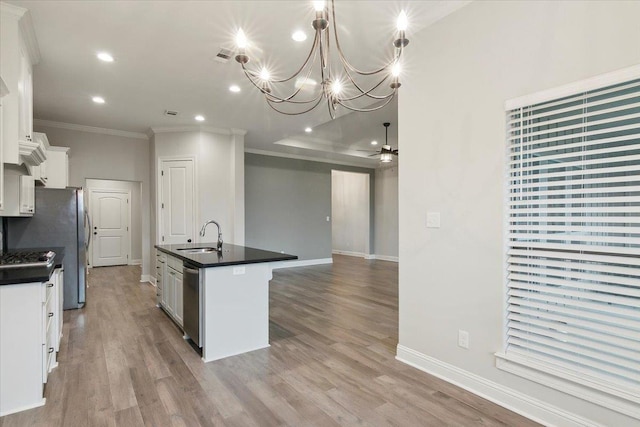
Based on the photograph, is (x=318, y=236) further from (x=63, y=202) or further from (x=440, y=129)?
(x=440, y=129)

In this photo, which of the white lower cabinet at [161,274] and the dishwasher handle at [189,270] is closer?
the dishwasher handle at [189,270]

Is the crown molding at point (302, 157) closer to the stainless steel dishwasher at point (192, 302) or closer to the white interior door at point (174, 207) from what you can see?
the white interior door at point (174, 207)

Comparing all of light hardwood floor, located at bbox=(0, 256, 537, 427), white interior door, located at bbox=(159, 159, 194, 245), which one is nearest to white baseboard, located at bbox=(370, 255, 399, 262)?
light hardwood floor, located at bbox=(0, 256, 537, 427)

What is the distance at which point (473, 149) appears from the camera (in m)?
2.35

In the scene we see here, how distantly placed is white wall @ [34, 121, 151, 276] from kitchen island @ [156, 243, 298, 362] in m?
3.76

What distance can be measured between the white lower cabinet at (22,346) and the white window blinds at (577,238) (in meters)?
3.10

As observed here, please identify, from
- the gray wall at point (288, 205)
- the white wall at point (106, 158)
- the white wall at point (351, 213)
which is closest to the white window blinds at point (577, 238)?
the gray wall at point (288, 205)

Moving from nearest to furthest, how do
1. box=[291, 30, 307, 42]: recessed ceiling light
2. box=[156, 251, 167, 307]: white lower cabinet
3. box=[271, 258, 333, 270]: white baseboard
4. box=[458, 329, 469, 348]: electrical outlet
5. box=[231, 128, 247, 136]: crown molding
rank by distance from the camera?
box=[458, 329, 469, 348]: electrical outlet, box=[291, 30, 307, 42]: recessed ceiling light, box=[156, 251, 167, 307]: white lower cabinet, box=[231, 128, 247, 136]: crown molding, box=[271, 258, 333, 270]: white baseboard

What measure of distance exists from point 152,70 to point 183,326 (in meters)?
2.82

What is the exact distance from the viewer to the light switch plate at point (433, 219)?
2.59 m

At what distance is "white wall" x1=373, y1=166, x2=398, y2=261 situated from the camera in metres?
9.17

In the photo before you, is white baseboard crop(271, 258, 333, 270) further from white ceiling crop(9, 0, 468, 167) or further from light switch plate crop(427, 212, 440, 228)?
light switch plate crop(427, 212, 440, 228)

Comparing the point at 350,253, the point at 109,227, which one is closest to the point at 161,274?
the point at 109,227

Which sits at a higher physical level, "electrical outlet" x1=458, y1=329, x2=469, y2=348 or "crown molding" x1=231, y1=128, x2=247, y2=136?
"crown molding" x1=231, y1=128, x2=247, y2=136
